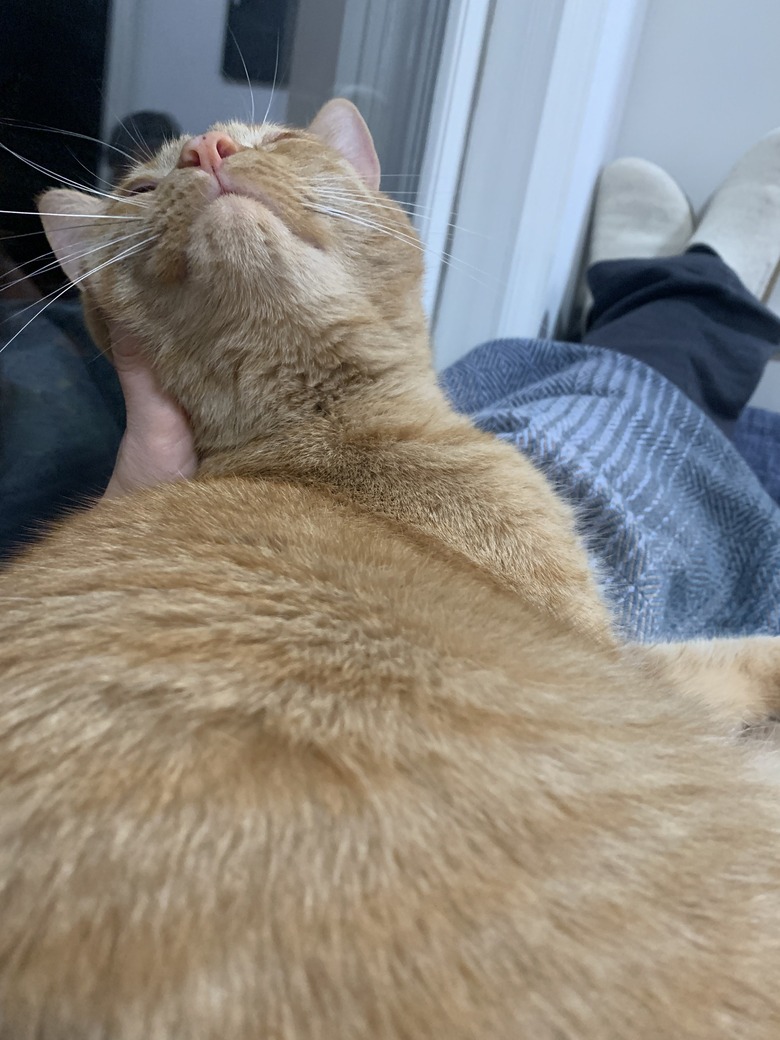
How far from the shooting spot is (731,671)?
1.12 metres

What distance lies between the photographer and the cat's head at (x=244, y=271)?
90cm

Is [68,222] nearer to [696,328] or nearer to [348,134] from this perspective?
[348,134]

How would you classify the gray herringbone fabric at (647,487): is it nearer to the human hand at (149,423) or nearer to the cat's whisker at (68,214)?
the human hand at (149,423)

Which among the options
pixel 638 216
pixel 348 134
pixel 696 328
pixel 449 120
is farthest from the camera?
pixel 638 216

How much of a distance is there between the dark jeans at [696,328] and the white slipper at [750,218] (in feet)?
0.74

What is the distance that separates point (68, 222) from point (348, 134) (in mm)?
477

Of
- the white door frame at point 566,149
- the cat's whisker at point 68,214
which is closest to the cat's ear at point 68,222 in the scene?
the cat's whisker at point 68,214

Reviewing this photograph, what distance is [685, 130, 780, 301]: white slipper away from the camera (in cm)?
237

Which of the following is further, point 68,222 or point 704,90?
point 704,90

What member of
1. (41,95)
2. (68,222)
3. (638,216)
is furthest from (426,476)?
(638,216)

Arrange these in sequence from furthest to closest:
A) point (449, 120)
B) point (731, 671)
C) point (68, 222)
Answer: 1. point (449, 120)
2. point (731, 671)
3. point (68, 222)

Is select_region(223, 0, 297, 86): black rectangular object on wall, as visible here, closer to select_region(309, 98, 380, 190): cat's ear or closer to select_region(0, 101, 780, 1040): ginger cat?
select_region(309, 98, 380, 190): cat's ear

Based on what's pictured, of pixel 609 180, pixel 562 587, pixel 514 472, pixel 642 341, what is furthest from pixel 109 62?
pixel 609 180

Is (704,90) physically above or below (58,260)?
above
